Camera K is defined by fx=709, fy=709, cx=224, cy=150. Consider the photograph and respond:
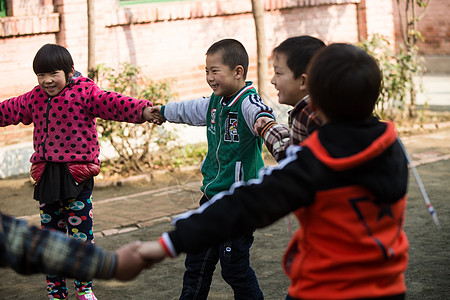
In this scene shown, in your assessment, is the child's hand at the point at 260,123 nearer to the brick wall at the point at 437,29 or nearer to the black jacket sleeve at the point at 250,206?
the black jacket sleeve at the point at 250,206

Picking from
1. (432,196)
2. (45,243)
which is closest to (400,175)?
(45,243)

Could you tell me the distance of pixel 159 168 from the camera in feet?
27.7

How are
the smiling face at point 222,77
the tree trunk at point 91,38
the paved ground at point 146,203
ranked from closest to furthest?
the smiling face at point 222,77, the paved ground at point 146,203, the tree trunk at point 91,38

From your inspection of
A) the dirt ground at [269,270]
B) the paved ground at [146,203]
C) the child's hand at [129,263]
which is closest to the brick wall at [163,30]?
the paved ground at [146,203]

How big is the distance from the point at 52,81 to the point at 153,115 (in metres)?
0.66

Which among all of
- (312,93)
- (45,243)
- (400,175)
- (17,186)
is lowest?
(17,186)

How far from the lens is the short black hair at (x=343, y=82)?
93.0 inches

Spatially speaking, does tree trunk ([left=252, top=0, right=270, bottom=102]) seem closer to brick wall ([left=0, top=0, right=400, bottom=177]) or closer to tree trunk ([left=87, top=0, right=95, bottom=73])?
brick wall ([left=0, top=0, right=400, bottom=177])

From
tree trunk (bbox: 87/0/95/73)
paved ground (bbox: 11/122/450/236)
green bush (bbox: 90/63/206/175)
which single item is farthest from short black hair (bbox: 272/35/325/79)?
tree trunk (bbox: 87/0/95/73)

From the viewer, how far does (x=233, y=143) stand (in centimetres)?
396

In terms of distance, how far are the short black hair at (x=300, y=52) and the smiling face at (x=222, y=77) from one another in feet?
2.28

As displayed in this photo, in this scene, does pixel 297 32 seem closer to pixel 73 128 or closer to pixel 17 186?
pixel 17 186

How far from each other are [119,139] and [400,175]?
657 centimetres

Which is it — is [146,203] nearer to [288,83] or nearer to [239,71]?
[239,71]
